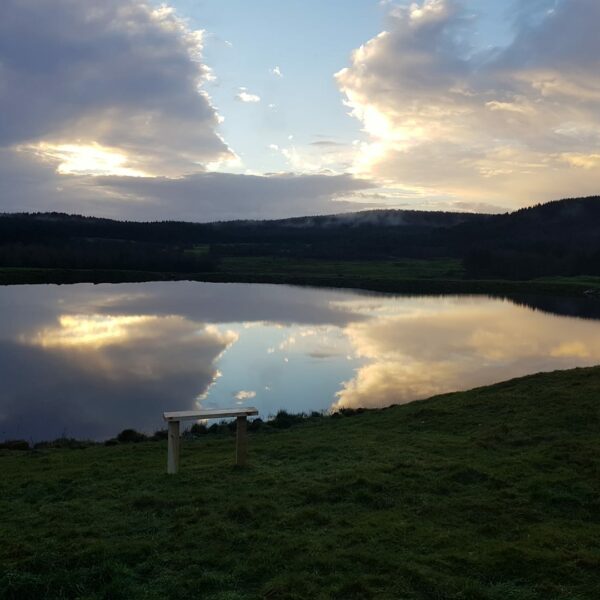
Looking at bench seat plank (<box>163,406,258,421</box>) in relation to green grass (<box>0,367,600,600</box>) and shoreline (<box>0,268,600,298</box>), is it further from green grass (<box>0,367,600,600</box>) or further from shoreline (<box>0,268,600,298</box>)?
shoreline (<box>0,268,600,298</box>)

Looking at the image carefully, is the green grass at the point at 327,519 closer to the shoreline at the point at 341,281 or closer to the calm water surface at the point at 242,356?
the calm water surface at the point at 242,356

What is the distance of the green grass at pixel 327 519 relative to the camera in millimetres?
6102

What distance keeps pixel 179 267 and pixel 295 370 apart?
340 feet

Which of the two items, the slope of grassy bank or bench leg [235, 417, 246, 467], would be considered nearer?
bench leg [235, 417, 246, 467]

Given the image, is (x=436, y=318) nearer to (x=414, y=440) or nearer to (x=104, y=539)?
(x=414, y=440)

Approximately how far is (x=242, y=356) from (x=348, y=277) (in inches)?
3197

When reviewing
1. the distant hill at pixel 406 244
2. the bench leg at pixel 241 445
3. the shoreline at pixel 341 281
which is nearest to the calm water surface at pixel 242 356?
the bench leg at pixel 241 445

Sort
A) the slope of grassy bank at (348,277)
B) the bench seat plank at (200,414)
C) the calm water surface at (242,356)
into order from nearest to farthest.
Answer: the bench seat plank at (200,414) < the calm water surface at (242,356) < the slope of grassy bank at (348,277)

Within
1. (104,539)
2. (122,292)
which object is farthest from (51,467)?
(122,292)

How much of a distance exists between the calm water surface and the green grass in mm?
9236

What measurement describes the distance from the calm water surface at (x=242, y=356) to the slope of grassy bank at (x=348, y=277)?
32.6m

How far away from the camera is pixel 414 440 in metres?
12.7

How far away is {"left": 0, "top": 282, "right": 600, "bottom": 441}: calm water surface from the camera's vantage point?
22.9 meters

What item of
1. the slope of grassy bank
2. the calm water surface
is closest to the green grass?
the calm water surface
